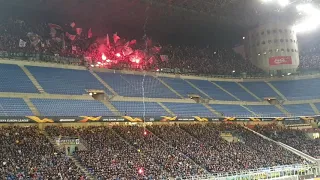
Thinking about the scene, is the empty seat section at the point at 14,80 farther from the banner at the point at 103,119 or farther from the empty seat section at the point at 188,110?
the empty seat section at the point at 188,110

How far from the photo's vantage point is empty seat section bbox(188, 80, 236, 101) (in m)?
51.6

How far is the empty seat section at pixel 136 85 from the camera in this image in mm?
43531

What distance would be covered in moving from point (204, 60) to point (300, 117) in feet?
59.9

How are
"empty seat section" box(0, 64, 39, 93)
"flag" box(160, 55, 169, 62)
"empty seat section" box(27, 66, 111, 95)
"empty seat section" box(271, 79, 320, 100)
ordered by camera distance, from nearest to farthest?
"empty seat section" box(0, 64, 39, 93), "empty seat section" box(27, 66, 111, 95), "empty seat section" box(271, 79, 320, 100), "flag" box(160, 55, 169, 62)

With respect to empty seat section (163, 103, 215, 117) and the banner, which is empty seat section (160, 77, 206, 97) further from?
the banner

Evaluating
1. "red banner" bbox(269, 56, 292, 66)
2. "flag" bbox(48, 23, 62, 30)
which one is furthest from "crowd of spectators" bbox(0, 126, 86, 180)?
"red banner" bbox(269, 56, 292, 66)

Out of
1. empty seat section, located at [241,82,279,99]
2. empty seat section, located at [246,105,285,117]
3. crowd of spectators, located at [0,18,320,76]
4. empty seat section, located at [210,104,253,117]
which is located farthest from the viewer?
empty seat section, located at [241,82,279,99]

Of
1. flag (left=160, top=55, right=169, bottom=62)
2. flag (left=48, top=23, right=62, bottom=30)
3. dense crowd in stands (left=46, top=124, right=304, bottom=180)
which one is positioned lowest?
dense crowd in stands (left=46, top=124, right=304, bottom=180)

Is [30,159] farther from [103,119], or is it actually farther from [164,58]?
[164,58]

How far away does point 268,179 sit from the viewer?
102 feet

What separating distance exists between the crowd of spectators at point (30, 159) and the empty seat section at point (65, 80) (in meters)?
8.55

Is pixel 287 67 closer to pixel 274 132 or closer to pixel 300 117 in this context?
pixel 300 117

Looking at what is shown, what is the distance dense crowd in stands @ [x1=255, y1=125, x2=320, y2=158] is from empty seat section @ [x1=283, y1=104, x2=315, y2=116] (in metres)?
2.88

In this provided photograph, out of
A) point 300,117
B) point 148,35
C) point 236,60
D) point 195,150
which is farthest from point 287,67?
point 195,150
